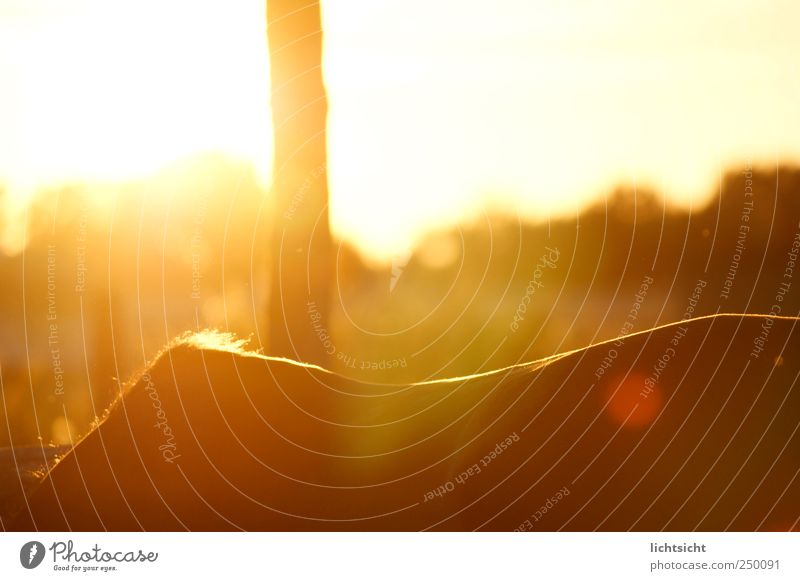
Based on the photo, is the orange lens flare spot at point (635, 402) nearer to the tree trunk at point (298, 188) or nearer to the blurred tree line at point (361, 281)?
the blurred tree line at point (361, 281)

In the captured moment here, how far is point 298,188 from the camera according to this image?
2291 mm

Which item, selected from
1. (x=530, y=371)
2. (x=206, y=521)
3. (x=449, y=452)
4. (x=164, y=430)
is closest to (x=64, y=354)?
(x=164, y=430)

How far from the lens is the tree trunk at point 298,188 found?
2.24 m

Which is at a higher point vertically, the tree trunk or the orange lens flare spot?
the tree trunk

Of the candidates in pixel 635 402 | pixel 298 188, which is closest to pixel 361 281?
pixel 298 188

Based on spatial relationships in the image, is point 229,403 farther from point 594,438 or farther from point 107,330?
point 594,438

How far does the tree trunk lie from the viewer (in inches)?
88.2

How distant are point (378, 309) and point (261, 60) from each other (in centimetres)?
57

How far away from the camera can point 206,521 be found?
217 centimetres

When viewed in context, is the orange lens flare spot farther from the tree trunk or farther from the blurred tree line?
the tree trunk

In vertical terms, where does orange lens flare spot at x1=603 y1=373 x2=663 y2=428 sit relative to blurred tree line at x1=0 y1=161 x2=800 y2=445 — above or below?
below

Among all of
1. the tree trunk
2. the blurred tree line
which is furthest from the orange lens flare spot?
the tree trunk

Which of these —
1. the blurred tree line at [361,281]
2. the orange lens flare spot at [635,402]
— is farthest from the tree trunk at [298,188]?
the orange lens flare spot at [635,402]

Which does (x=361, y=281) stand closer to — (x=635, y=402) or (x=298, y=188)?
(x=298, y=188)
